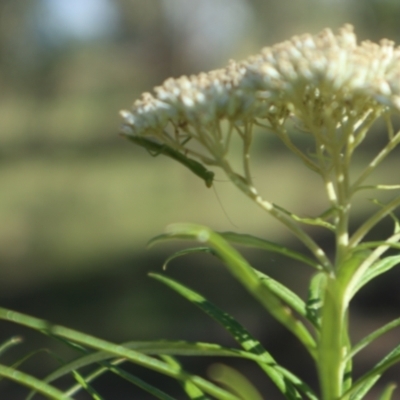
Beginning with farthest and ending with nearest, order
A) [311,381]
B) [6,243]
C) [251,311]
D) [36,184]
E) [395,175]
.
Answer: [36,184], [395,175], [6,243], [251,311], [311,381]

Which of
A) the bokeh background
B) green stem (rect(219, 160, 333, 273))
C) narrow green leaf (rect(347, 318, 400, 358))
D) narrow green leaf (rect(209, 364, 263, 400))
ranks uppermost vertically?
the bokeh background

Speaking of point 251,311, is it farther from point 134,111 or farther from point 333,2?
point 333,2

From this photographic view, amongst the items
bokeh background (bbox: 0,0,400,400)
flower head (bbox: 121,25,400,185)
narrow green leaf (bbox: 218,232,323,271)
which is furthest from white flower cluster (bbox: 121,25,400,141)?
bokeh background (bbox: 0,0,400,400)

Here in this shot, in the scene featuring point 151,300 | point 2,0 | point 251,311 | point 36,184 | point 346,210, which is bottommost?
point 346,210

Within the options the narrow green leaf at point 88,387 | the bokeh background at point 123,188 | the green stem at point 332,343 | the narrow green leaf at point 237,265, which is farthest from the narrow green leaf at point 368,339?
the bokeh background at point 123,188

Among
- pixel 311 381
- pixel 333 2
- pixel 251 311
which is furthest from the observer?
pixel 333 2

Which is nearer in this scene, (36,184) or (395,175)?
(395,175)

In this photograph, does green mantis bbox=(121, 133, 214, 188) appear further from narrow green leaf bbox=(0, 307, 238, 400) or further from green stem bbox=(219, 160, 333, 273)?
narrow green leaf bbox=(0, 307, 238, 400)

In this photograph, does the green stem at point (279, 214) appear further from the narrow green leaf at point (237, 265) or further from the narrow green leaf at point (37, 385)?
the narrow green leaf at point (37, 385)

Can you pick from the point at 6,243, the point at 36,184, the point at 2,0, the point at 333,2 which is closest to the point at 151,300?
the point at 6,243
